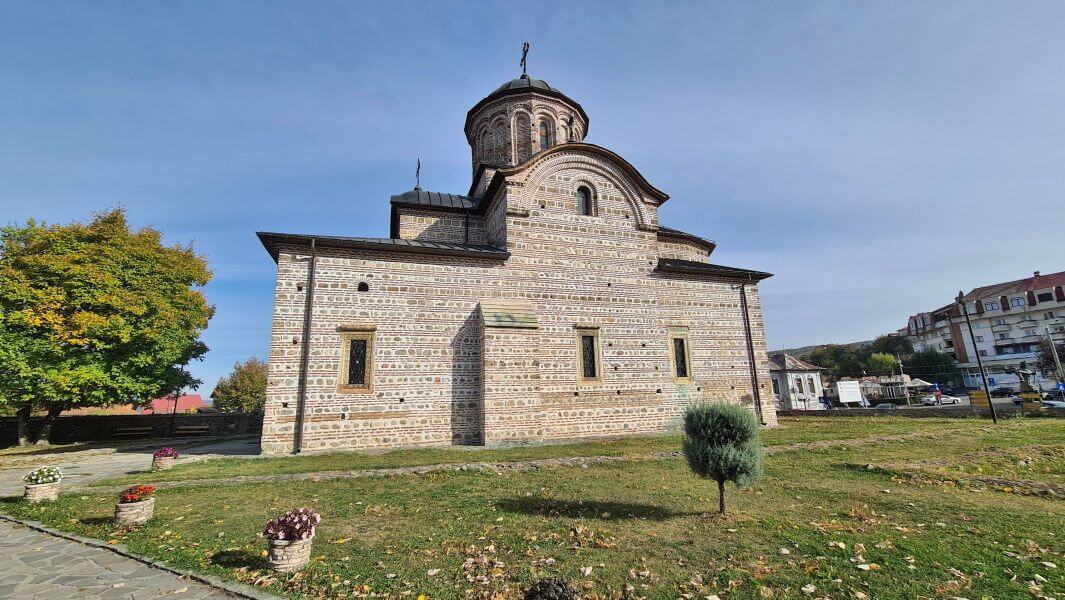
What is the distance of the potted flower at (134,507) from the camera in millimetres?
5789

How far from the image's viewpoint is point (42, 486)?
24.2 ft

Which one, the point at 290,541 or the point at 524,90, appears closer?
the point at 290,541

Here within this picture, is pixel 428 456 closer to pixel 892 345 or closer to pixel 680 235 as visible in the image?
pixel 680 235

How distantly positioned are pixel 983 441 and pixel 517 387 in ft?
40.4

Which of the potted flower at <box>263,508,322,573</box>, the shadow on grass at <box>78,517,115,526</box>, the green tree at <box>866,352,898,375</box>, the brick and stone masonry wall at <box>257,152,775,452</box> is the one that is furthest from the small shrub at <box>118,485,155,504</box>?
the green tree at <box>866,352,898,375</box>

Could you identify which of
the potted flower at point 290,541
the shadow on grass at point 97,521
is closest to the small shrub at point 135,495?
the shadow on grass at point 97,521

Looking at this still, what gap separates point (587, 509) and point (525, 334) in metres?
7.71

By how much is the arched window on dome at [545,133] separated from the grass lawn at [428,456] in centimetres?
1312

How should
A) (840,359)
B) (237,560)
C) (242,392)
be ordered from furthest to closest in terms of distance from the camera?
(840,359)
(242,392)
(237,560)

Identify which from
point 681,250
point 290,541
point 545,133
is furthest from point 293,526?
point 545,133

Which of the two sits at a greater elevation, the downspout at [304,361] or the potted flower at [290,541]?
the downspout at [304,361]

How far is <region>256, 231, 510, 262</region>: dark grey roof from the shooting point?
41.8 feet

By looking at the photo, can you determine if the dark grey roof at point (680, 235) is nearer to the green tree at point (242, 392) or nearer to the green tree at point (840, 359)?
the green tree at point (242, 392)

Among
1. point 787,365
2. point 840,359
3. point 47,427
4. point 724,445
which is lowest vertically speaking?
point 724,445
